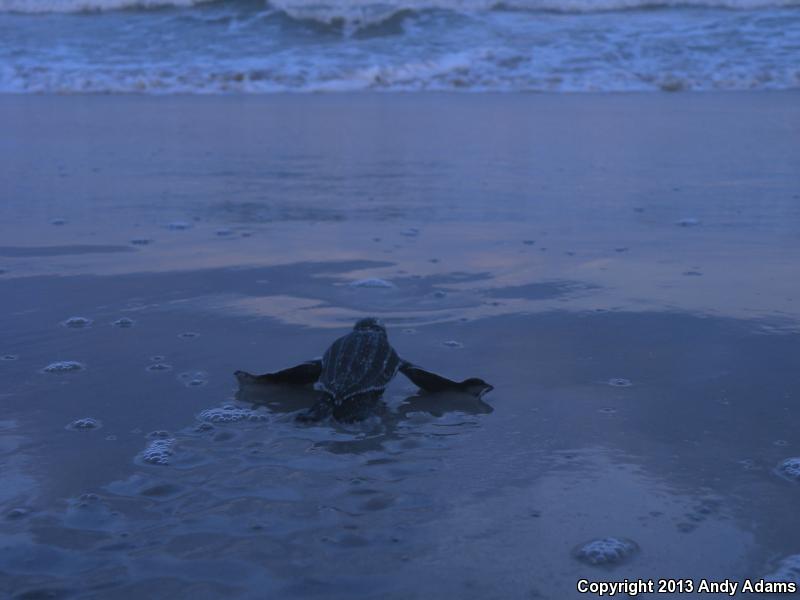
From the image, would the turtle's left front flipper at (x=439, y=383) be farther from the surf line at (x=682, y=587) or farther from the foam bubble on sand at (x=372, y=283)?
the foam bubble on sand at (x=372, y=283)

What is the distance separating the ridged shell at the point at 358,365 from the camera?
2.04 metres

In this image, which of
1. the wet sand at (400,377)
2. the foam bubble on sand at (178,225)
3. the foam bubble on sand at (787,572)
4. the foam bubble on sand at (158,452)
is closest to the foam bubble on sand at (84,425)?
the wet sand at (400,377)

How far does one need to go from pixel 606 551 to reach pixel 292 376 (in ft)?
3.08

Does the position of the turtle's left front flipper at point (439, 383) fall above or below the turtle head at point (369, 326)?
below

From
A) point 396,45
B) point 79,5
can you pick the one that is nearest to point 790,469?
point 396,45

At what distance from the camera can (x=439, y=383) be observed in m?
2.17

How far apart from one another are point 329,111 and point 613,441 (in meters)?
7.39

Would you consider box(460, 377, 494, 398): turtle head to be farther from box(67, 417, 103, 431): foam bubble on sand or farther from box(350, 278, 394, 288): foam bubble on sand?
box(350, 278, 394, 288): foam bubble on sand

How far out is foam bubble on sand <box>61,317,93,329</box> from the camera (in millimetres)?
2777

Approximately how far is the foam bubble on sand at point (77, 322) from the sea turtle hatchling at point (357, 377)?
2.63 ft

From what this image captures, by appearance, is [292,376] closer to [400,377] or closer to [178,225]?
[400,377]

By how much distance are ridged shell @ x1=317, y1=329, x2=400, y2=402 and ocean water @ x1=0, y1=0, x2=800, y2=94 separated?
9.52 meters

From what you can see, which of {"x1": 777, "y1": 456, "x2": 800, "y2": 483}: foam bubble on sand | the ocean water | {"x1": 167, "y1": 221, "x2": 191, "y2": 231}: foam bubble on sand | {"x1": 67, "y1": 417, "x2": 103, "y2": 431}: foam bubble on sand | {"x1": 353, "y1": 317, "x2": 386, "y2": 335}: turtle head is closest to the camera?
{"x1": 777, "y1": 456, "x2": 800, "y2": 483}: foam bubble on sand

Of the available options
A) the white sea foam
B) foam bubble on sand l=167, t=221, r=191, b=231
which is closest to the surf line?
foam bubble on sand l=167, t=221, r=191, b=231
